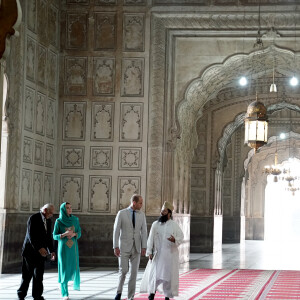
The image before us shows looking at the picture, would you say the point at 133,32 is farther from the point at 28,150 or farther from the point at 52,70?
the point at 28,150

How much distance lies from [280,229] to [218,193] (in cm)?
2115

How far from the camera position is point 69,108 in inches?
503

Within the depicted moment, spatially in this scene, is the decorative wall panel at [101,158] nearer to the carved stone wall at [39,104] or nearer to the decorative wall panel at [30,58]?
the carved stone wall at [39,104]

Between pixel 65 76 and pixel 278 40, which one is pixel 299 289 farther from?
pixel 65 76

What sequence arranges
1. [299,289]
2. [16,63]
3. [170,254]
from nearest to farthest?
[170,254], [299,289], [16,63]

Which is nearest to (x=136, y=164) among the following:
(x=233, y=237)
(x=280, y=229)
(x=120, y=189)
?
(x=120, y=189)

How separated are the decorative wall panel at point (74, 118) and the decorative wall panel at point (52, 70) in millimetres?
447

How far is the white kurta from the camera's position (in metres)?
7.60

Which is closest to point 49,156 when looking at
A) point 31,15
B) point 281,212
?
point 31,15

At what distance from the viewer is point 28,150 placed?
1131cm

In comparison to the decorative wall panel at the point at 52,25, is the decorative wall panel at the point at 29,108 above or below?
below

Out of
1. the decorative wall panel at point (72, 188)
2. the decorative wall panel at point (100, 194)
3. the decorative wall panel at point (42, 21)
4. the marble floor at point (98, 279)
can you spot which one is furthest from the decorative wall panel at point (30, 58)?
the marble floor at point (98, 279)

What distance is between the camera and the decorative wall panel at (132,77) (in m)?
12.7

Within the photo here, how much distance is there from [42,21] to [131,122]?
2.37 m
